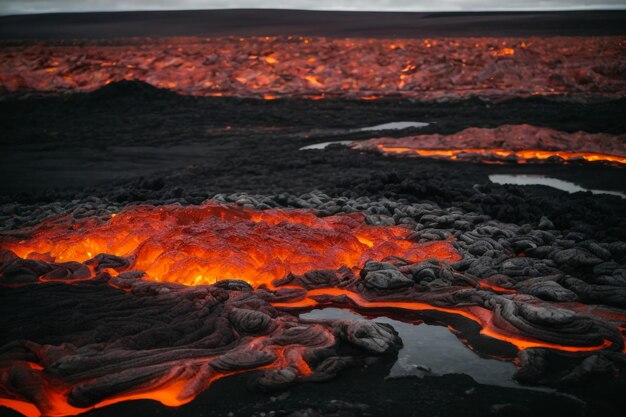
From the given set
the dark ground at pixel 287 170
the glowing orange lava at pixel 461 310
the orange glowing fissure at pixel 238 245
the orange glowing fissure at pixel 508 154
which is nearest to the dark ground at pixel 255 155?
the dark ground at pixel 287 170

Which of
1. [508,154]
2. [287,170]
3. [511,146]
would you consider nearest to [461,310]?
Result: [287,170]

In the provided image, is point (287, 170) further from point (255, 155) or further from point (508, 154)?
point (508, 154)

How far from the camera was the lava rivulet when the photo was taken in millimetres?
6434

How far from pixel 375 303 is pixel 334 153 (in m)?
8.34

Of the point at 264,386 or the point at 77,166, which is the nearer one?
the point at 264,386

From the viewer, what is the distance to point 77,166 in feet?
43.6

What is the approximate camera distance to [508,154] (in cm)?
1336

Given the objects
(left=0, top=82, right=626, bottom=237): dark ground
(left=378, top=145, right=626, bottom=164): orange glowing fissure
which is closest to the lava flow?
(left=378, top=145, right=626, bottom=164): orange glowing fissure

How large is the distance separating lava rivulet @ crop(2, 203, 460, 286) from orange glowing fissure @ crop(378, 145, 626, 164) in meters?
6.04

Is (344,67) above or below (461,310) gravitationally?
above

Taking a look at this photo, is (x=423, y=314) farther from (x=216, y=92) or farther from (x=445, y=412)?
(x=216, y=92)

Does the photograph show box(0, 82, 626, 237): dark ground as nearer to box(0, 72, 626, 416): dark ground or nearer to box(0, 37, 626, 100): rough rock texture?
box(0, 72, 626, 416): dark ground

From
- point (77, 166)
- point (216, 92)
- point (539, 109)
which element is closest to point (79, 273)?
point (77, 166)

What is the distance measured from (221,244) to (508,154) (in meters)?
8.47
